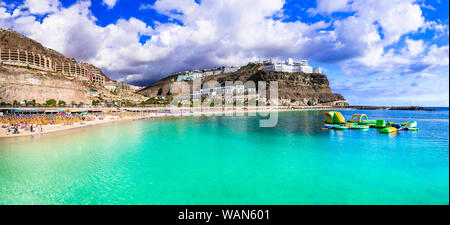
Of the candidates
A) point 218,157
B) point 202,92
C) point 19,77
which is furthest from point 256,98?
point 218,157

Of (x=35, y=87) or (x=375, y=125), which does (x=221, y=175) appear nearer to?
(x=375, y=125)

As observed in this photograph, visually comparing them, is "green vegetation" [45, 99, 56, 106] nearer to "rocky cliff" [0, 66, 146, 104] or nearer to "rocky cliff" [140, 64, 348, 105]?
"rocky cliff" [0, 66, 146, 104]

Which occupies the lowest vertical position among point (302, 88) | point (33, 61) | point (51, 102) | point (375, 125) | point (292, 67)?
point (375, 125)

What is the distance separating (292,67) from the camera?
193 metres

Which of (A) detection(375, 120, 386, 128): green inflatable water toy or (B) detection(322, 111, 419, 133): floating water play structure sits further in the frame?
(A) detection(375, 120, 386, 128): green inflatable water toy

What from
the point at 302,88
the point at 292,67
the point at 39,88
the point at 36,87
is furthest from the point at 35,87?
the point at 292,67

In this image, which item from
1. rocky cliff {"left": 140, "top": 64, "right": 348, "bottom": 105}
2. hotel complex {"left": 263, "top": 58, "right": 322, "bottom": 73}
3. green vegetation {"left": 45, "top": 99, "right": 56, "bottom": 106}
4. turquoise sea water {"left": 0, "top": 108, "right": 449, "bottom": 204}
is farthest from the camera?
hotel complex {"left": 263, "top": 58, "right": 322, "bottom": 73}

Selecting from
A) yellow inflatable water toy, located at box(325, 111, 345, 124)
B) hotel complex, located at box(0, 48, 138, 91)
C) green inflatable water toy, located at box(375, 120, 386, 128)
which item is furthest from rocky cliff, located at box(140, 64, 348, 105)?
hotel complex, located at box(0, 48, 138, 91)

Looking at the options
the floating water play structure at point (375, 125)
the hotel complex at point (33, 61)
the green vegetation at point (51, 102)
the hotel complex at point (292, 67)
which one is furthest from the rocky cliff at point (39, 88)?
the hotel complex at point (292, 67)

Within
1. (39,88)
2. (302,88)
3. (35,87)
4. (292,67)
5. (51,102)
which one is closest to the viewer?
(51,102)

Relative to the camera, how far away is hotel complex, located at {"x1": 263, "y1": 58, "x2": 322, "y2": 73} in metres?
186

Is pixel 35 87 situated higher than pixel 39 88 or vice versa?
pixel 35 87

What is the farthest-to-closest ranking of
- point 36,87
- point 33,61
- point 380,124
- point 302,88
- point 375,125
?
point 302,88 < point 33,61 < point 36,87 < point 375,125 < point 380,124

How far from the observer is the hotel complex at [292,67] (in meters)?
186
